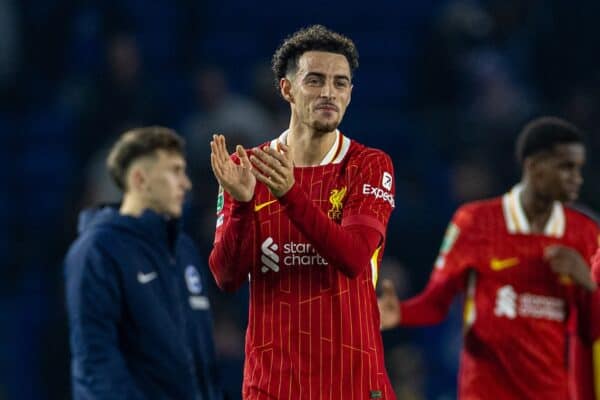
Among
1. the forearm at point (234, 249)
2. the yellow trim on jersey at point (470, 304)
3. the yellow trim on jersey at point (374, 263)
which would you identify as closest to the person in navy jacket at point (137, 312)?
the forearm at point (234, 249)

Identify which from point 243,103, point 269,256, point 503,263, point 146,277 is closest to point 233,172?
point 269,256

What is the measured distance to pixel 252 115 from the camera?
33.4 feet

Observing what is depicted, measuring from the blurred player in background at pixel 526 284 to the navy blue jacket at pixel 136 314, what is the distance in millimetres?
1392

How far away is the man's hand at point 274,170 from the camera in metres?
4.37

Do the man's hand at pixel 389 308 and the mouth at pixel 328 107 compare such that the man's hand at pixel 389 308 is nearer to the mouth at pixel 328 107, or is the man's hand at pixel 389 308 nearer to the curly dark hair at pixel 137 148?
the curly dark hair at pixel 137 148

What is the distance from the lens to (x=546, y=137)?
656 centimetres

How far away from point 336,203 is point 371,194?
140mm

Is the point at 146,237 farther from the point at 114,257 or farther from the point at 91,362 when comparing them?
the point at 91,362

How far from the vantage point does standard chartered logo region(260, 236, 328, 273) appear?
4707mm

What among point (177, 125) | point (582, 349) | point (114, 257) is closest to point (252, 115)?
point (177, 125)

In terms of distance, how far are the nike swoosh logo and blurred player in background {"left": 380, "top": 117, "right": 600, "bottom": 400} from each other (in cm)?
156

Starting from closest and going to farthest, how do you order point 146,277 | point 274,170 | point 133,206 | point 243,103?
point 274,170, point 146,277, point 133,206, point 243,103

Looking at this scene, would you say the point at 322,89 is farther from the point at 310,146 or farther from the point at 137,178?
the point at 137,178

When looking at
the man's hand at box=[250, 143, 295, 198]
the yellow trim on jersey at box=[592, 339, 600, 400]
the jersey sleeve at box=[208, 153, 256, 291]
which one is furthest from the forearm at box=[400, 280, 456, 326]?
the man's hand at box=[250, 143, 295, 198]
